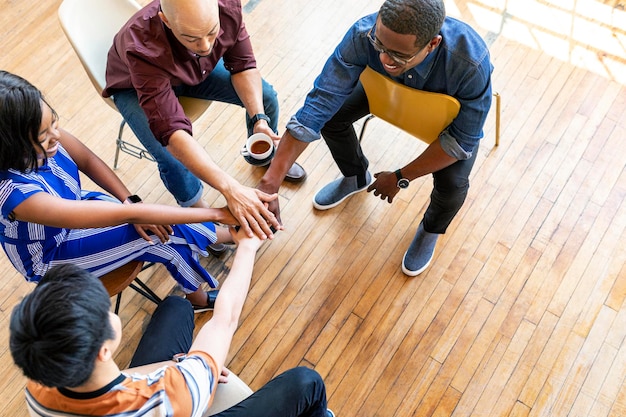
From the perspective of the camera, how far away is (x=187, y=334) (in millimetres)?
2113

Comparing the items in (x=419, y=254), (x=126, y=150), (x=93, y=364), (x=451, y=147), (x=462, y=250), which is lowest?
(x=462, y=250)

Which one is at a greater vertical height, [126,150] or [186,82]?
[186,82]

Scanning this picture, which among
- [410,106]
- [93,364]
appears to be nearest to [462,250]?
[410,106]

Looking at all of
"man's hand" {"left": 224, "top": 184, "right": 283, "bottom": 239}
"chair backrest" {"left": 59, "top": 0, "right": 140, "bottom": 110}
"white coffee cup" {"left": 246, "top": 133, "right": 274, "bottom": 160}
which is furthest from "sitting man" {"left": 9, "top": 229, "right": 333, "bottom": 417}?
"chair backrest" {"left": 59, "top": 0, "right": 140, "bottom": 110}

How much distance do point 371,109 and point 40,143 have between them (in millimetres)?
1374

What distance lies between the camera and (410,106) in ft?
8.00

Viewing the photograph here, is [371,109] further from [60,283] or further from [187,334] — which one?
[60,283]

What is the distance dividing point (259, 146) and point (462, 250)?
1178 mm

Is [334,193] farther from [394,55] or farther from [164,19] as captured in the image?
[164,19]

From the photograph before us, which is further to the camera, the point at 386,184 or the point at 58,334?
the point at 386,184

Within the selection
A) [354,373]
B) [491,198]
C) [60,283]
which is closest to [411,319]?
[354,373]

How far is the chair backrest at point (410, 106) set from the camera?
2309mm

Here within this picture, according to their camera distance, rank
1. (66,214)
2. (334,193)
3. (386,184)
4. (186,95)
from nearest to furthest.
A: 1. (66,214)
2. (386,184)
3. (186,95)
4. (334,193)

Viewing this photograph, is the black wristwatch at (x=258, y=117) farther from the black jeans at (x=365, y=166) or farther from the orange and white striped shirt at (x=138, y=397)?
the orange and white striped shirt at (x=138, y=397)
